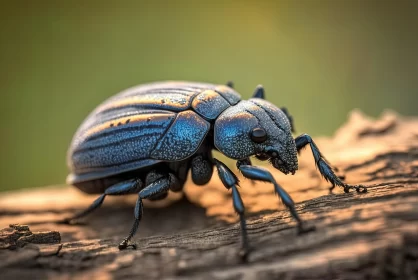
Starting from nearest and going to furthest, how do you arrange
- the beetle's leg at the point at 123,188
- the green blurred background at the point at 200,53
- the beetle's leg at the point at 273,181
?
Answer: the beetle's leg at the point at 273,181
the beetle's leg at the point at 123,188
the green blurred background at the point at 200,53

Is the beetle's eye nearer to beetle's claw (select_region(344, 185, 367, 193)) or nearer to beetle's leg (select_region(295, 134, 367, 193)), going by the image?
beetle's leg (select_region(295, 134, 367, 193))

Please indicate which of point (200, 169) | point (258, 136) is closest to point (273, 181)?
point (258, 136)

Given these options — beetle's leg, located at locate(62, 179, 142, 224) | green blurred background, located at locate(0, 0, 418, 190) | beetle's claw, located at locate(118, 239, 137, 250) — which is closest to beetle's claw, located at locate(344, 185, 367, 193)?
beetle's claw, located at locate(118, 239, 137, 250)

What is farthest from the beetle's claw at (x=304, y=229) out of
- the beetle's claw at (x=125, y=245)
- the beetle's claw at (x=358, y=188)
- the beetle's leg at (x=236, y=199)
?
the beetle's claw at (x=125, y=245)

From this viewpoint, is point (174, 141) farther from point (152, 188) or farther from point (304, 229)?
point (304, 229)

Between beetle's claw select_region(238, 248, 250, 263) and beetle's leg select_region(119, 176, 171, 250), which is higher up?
beetle's leg select_region(119, 176, 171, 250)

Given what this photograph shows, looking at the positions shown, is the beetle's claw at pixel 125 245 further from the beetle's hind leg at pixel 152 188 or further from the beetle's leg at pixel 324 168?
the beetle's leg at pixel 324 168
